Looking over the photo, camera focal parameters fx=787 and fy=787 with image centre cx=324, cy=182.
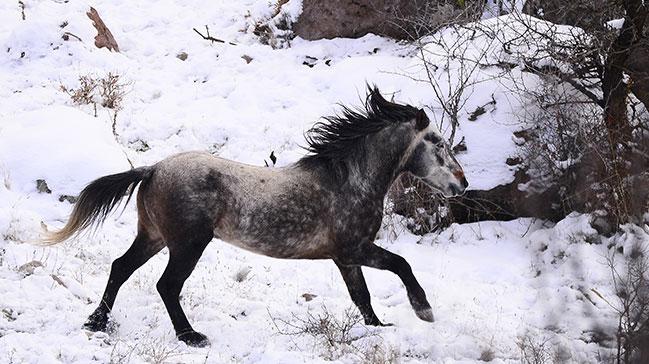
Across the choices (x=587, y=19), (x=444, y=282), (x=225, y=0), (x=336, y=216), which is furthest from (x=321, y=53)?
(x=336, y=216)

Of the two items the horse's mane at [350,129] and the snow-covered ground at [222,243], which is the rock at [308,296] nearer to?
the snow-covered ground at [222,243]

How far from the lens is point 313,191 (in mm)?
6676

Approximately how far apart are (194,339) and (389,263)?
1.74 m

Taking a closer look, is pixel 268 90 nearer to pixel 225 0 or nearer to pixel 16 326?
pixel 225 0

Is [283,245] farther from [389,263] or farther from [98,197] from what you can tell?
[98,197]

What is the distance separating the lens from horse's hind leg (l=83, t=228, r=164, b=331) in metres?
6.26

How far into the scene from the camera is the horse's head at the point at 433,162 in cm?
713

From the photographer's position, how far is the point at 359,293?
22.3 feet

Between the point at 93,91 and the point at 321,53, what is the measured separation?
13.1ft

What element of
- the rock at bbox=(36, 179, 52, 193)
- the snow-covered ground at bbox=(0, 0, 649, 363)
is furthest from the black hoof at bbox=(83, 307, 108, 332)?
the rock at bbox=(36, 179, 52, 193)

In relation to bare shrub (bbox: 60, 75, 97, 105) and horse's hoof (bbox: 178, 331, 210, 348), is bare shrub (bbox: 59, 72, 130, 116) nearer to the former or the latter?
bare shrub (bbox: 60, 75, 97, 105)

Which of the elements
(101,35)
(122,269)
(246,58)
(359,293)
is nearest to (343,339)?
(359,293)

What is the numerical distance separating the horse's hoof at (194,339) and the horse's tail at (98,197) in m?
1.17

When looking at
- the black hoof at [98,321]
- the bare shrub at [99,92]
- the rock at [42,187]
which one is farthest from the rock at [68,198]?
the black hoof at [98,321]
